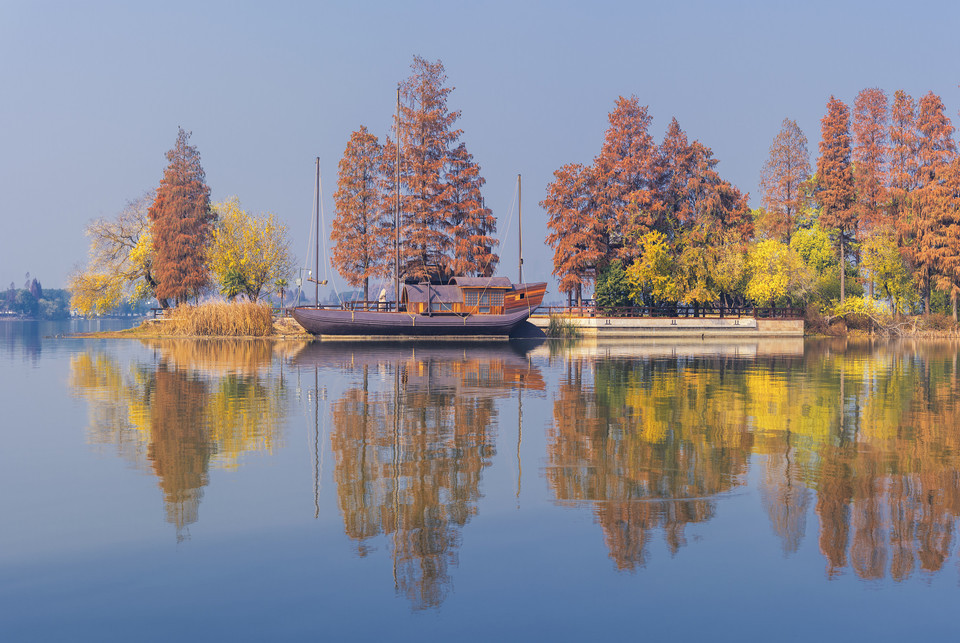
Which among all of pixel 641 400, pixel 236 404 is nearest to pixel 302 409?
pixel 236 404

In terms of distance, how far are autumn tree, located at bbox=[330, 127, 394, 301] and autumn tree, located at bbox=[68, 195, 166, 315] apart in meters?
15.7

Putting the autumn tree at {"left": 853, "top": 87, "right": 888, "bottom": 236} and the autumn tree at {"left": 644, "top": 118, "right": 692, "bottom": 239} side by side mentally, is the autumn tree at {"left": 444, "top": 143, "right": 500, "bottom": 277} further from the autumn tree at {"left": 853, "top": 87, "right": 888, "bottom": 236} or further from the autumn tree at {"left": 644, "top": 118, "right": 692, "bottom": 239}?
the autumn tree at {"left": 853, "top": 87, "right": 888, "bottom": 236}

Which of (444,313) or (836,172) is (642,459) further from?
(836,172)

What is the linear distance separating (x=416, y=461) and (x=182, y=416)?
6.79 meters

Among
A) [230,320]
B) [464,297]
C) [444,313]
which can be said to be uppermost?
[464,297]

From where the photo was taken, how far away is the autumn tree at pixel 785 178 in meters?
72.8

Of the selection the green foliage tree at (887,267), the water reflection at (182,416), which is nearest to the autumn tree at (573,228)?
the green foliage tree at (887,267)

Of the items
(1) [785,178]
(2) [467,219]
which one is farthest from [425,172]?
(1) [785,178]

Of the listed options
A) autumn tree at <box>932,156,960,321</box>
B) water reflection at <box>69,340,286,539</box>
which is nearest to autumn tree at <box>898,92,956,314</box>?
autumn tree at <box>932,156,960,321</box>

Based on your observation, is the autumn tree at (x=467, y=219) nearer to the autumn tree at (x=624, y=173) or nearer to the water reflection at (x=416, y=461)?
the autumn tree at (x=624, y=173)

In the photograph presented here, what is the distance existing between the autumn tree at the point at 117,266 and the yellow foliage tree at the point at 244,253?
17.3 ft

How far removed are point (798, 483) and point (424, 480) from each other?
14.6 feet

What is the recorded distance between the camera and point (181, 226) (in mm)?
62938

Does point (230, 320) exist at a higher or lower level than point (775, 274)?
lower
